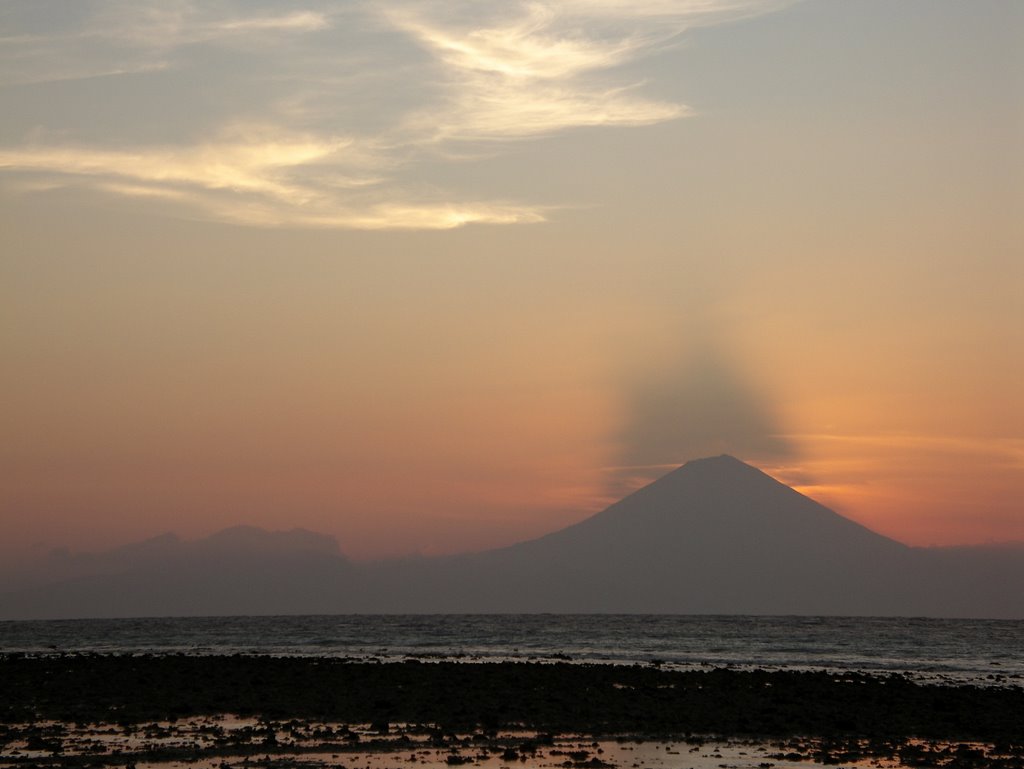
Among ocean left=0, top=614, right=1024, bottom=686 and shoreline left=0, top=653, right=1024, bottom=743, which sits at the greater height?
shoreline left=0, top=653, right=1024, bottom=743

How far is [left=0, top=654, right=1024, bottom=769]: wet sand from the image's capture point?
27.1 meters

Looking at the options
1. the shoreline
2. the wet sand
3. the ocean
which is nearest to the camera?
the wet sand

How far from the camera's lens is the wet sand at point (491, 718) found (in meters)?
27.1

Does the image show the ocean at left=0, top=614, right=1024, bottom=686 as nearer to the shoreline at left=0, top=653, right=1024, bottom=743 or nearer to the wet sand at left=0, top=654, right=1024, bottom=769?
the shoreline at left=0, top=653, right=1024, bottom=743

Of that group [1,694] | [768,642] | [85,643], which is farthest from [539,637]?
[1,694]

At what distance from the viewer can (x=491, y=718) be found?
109 ft

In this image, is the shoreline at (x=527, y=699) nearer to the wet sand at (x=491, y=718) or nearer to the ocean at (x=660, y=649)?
the wet sand at (x=491, y=718)

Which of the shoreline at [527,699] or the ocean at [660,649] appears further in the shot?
the ocean at [660,649]

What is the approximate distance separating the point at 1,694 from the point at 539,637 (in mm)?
62167

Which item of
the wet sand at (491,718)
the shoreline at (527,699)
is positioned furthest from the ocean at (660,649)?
the wet sand at (491,718)

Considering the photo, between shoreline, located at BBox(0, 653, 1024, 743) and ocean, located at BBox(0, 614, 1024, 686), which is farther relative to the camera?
ocean, located at BBox(0, 614, 1024, 686)

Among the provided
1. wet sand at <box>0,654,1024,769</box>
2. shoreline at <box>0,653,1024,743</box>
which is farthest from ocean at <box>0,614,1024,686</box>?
wet sand at <box>0,654,1024,769</box>

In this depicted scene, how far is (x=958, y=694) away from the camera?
44.0m

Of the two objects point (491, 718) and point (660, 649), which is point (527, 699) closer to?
point (491, 718)
